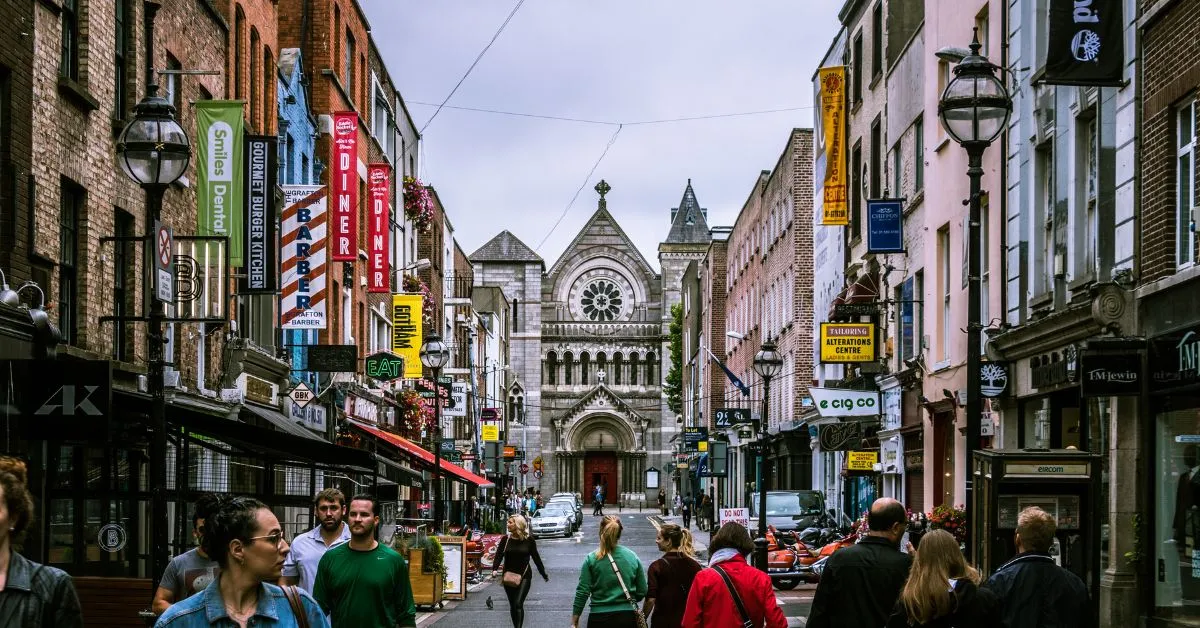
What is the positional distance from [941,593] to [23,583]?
421 centimetres

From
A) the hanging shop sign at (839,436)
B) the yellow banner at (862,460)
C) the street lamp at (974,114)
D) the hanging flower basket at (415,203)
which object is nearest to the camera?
the street lamp at (974,114)

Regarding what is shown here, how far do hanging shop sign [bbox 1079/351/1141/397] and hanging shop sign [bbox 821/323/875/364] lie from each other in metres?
16.2

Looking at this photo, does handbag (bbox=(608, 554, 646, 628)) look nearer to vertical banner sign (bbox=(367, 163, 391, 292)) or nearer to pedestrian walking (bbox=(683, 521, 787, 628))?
pedestrian walking (bbox=(683, 521, 787, 628))

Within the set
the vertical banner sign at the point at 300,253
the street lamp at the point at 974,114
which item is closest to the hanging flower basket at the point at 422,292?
the vertical banner sign at the point at 300,253

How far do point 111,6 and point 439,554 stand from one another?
954 cm

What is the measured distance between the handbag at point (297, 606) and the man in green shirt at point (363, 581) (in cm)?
348

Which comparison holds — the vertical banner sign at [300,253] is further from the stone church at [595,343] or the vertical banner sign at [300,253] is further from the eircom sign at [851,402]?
the stone church at [595,343]

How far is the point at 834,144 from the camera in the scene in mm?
38594

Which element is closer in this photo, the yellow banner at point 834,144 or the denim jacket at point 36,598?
the denim jacket at point 36,598

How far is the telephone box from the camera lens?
43.8 feet

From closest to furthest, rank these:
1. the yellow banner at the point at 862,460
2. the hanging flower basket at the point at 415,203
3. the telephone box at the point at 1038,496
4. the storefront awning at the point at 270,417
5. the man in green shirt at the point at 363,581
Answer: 1. the man in green shirt at the point at 363,581
2. the telephone box at the point at 1038,496
3. the storefront awning at the point at 270,417
4. the yellow banner at the point at 862,460
5. the hanging flower basket at the point at 415,203

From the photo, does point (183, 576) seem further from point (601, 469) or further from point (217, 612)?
point (601, 469)

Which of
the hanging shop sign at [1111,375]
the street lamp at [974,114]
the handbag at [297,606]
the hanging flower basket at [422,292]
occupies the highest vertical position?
the hanging flower basket at [422,292]

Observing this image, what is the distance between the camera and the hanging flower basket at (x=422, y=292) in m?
Answer: 46.5
